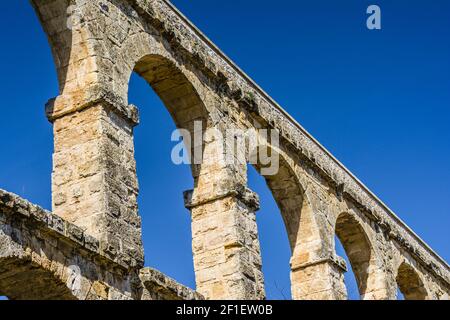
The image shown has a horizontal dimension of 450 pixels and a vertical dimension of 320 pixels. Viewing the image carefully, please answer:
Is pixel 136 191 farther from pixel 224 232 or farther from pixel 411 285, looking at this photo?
pixel 411 285

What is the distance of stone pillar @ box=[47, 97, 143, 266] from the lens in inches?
367

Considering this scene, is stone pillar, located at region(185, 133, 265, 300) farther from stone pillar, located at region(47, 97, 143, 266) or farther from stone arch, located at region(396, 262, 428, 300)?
stone arch, located at region(396, 262, 428, 300)

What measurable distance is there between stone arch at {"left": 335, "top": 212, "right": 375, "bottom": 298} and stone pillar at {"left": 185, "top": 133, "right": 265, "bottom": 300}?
13.5 feet

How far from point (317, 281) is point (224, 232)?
105 inches

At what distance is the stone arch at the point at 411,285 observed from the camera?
704 inches

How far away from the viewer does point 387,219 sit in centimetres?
1717

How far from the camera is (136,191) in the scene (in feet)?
32.6

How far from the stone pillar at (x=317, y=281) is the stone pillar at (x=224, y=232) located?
81.9 inches

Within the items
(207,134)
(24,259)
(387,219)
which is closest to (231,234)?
(207,134)

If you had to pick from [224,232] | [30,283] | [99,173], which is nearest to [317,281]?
[224,232]

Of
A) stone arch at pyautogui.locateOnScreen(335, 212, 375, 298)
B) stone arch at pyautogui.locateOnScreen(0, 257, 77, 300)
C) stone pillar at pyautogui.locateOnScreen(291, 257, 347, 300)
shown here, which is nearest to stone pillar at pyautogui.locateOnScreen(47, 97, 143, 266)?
stone arch at pyautogui.locateOnScreen(0, 257, 77, 300)

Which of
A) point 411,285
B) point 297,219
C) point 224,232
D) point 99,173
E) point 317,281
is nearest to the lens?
point 99,173

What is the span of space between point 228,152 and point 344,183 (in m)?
3.88
